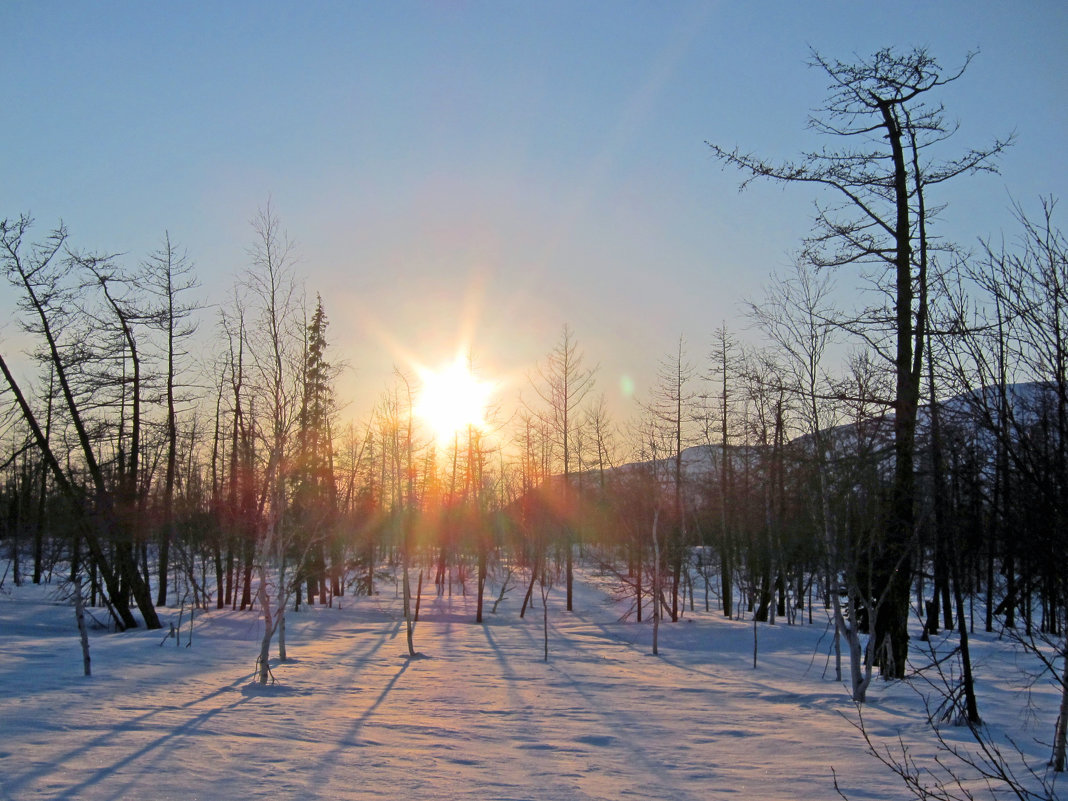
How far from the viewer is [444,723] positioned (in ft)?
36.5

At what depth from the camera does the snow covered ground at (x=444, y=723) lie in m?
7.48

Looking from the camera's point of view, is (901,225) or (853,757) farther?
(901,225)

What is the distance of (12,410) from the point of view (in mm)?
19328

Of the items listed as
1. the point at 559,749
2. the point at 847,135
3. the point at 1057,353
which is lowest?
the point at 559,749

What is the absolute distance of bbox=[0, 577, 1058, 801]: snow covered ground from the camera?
7.48 metres

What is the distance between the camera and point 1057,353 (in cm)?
565

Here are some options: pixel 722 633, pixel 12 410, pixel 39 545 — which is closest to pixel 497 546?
pixel 39 545

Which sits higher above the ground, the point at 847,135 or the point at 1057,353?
the point at 847,135

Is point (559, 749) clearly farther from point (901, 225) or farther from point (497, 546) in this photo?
point (497, 546)

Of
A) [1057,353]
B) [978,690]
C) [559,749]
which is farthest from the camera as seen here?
[978,690]

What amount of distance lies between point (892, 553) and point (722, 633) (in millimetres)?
13852

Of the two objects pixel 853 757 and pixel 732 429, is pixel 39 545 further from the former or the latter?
pixel 853 757

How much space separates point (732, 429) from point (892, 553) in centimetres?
1758

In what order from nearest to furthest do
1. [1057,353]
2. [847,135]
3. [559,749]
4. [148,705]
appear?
[1057,353] → [559,749] → [148,705] → [847,135]
